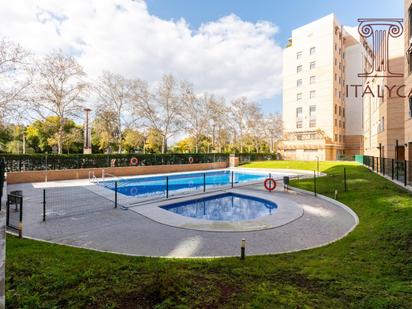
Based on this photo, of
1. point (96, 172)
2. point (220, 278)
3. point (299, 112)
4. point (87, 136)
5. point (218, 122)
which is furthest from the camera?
point (299, 112)

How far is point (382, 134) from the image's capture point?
84.4 ft

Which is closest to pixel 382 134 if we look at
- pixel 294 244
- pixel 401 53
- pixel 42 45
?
pixel 401 53

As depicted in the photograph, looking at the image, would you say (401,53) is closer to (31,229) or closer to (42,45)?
(31,229)

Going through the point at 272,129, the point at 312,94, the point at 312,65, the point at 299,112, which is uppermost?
the point at 312,65

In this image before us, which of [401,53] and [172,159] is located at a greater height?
[401,53]

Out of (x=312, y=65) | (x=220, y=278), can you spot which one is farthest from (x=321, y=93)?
(x=220, y=278)

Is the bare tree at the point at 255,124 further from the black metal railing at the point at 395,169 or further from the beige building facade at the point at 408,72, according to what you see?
the beige building facade at the point at 408,72

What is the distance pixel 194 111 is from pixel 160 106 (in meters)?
6.20

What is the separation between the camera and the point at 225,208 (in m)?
12.7

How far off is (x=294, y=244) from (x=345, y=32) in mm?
66421

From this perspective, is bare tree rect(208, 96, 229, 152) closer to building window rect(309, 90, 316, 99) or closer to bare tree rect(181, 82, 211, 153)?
bare tree rect(181, 82, 211, 153)

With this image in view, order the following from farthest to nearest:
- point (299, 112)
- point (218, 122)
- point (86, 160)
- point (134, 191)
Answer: point (299, 112), point (218, 122), point (86, 160), point (134, 191)

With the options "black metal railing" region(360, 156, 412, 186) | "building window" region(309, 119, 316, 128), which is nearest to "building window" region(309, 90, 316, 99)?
"building window" region(309, 119, 316, 128)

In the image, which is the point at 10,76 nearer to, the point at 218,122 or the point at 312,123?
the point at 218,122
